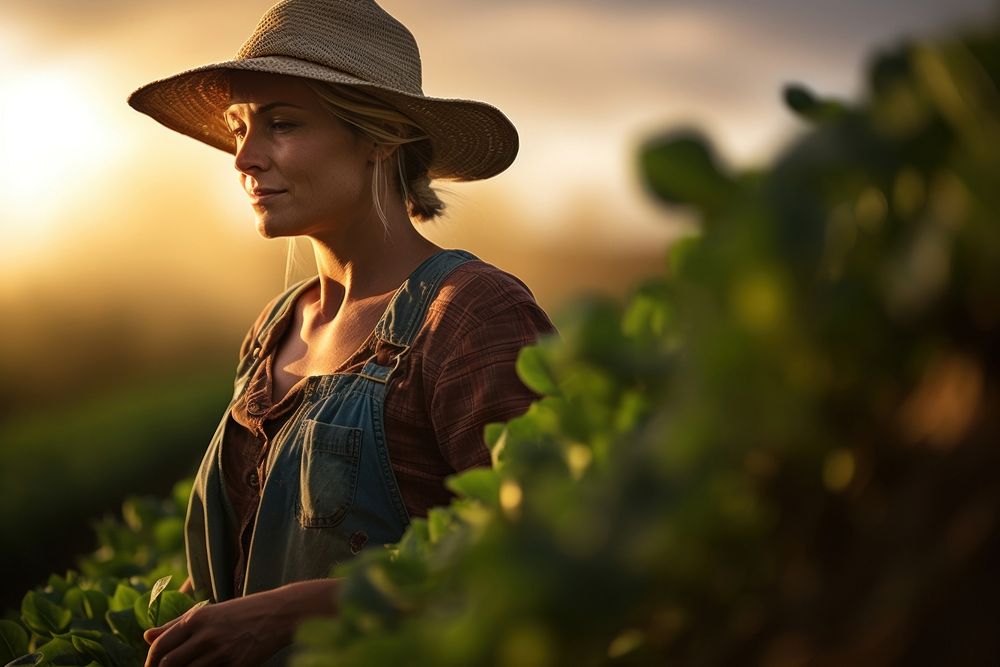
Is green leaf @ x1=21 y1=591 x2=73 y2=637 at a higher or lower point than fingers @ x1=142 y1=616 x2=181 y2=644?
lower

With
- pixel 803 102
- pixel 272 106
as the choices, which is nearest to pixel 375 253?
pixel 272 106

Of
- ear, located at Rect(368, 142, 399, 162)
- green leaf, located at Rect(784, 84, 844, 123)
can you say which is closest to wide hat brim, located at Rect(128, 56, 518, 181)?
ear, located at Rect(368, 142, 399, 162)

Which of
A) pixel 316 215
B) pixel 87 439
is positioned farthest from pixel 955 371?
pixel 87 439

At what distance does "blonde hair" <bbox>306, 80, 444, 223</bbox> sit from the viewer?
2.76 m

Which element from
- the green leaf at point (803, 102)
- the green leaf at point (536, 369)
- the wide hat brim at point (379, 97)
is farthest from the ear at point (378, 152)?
the green leaf at point (803, 102)

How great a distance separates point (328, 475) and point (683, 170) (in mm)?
1758

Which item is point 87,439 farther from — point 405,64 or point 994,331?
point 994,331

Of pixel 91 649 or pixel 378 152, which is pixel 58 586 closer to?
pixel 91 649

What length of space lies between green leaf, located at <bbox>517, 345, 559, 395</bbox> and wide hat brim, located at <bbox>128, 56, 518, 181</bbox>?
1602 mm

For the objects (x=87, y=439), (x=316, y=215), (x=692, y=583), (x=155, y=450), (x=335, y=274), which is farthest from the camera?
(x=155, y=450)

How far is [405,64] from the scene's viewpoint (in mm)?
2898

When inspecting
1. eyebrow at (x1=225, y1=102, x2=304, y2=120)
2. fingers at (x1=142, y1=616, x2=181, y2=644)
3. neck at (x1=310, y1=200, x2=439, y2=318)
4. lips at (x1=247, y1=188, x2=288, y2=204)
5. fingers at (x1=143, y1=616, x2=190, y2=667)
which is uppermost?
eyebrow at (x1=225, y1=102, x2=304, y2=120)

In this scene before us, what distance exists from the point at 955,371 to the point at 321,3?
251 cm

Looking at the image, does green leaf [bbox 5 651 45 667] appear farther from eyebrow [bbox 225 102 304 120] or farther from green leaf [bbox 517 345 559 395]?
green leaf [bbox 517 345 559 395]
